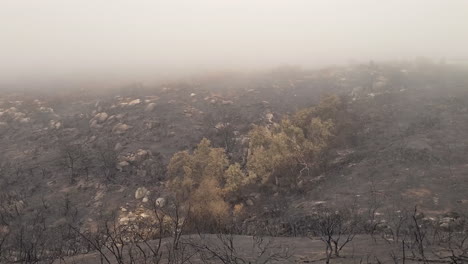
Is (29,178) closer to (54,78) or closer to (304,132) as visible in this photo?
(304,132)

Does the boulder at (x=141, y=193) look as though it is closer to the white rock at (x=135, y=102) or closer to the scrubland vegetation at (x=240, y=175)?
the scrubland vegetation at (x=240, y=175)

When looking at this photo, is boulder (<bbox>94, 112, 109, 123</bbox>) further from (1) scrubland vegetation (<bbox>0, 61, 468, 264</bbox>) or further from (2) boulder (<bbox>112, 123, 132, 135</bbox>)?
(2) boulder (<bbox>112, 123, 132, 135</bbox>)

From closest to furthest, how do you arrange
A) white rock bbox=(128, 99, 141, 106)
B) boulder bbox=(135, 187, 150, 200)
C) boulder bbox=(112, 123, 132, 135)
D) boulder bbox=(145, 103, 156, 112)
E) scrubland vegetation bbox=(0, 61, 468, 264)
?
scrubland vegetation bbox=(0, 61, 468, 264) < boulder bbox=(135, 187, 150, 200) < boulder bbox=(112, 123, 132, 135) < boulder bbox=(145, 103, 156, 112) < white rock bbox=(128, 99, 141, 106)

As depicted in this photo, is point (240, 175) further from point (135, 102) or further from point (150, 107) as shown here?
point (135, 102)

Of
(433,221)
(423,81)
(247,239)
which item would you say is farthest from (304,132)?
(423,81)

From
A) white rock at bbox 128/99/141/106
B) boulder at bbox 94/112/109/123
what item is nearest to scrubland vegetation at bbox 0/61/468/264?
boulder at bbox 94/112/109/123

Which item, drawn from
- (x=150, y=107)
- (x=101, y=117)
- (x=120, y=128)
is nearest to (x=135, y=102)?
(x=150, y=107)

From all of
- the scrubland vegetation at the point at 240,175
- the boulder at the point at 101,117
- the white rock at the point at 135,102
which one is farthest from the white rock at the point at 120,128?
the white rock at the point at 135,102

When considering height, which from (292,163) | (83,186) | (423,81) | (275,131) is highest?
(423,81)

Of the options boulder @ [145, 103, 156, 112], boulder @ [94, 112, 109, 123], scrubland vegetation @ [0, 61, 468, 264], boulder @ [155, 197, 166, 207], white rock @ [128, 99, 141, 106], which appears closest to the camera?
scrubland vegetation @ [0, 61, 468, 264]

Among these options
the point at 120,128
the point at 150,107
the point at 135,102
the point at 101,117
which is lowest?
the point at 120,128

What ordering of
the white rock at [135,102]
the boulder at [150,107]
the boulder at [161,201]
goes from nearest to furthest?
the boulder at [161,201], the boulder at [150,107], the white rock at [135,102]
